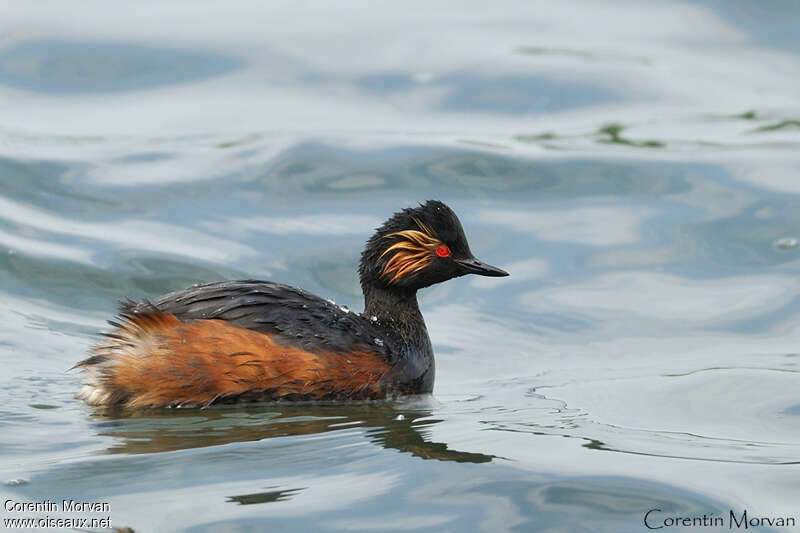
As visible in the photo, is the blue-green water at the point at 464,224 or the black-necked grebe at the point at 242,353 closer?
the blue-green water at the point at 464,224

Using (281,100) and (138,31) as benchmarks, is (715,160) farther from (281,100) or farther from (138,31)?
(138,31)

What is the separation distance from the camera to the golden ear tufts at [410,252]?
8.16m

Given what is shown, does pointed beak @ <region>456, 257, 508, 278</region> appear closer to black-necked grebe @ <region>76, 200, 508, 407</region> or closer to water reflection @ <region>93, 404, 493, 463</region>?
black-necked grebe @ <region>76, 200, 508, 407</region>

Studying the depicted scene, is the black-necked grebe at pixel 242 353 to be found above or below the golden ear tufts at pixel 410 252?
below

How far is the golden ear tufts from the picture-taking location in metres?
8.16

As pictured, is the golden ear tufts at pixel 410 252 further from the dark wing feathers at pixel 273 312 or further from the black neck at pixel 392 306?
the dark wing feathers at pixel 273 312

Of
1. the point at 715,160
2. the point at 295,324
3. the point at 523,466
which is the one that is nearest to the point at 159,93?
the point at 715,160

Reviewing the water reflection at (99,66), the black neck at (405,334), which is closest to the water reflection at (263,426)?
the black neck at (405,334)

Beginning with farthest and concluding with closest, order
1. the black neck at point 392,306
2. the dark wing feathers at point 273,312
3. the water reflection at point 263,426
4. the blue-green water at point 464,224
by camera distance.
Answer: the black neck at point 392,306, the dark wing feathers at point 273,312, the water reflection at point 263,426, the blue-green water at point 464,224

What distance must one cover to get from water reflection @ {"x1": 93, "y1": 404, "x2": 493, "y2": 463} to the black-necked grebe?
0.10m

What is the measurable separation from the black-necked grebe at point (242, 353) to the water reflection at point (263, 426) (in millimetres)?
98

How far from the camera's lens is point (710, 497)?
612 centimetres

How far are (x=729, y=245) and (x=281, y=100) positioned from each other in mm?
4622

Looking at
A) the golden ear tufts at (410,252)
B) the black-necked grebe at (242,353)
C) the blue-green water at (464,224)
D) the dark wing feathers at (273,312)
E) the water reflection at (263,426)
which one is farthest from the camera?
the golden ear tufts at (410,252)
